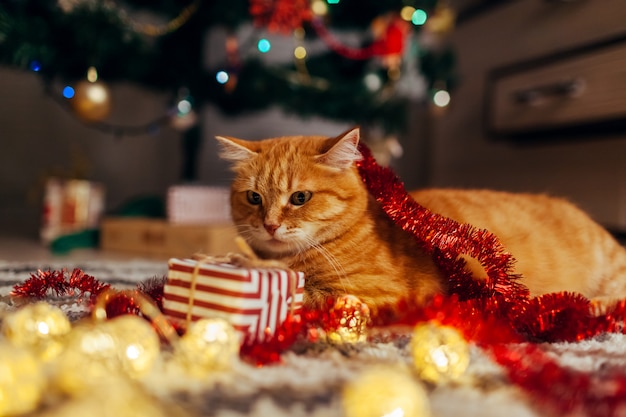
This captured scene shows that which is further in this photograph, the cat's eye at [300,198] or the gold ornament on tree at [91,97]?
the gold ornament on tree at [91,97]

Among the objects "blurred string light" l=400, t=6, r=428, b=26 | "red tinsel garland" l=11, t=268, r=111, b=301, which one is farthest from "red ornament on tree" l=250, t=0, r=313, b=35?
"red tinsel garland" l=11, t=268, r=111, b=301

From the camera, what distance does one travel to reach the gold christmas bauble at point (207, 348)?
63 cm

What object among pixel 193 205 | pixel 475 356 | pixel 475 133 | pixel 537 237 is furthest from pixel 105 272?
pixel 475 133

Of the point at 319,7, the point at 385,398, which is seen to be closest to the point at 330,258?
the point at 385,398

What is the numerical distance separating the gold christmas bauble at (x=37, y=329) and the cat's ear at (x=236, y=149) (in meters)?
0.56

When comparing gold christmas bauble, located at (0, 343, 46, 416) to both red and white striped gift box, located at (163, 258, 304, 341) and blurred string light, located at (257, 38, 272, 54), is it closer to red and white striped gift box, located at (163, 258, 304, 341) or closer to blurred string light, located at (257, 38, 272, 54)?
red and white striped gift box, located at (163, 258, 304, 341)

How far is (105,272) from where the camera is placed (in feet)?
4.67

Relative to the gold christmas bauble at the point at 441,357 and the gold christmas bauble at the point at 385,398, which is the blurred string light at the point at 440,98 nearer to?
the gold christmas bauble at the point at 441,357

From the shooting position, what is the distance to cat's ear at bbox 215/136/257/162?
1.14 metres

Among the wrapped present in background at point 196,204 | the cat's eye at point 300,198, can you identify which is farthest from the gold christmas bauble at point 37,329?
the wrapped present in background at point 196,204

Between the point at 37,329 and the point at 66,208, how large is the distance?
1.78 metres

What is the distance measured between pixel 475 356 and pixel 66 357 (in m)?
0.58

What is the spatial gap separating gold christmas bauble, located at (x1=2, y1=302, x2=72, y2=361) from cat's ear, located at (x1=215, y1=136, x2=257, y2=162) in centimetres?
56

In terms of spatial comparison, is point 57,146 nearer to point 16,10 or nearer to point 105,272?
point 16,10
